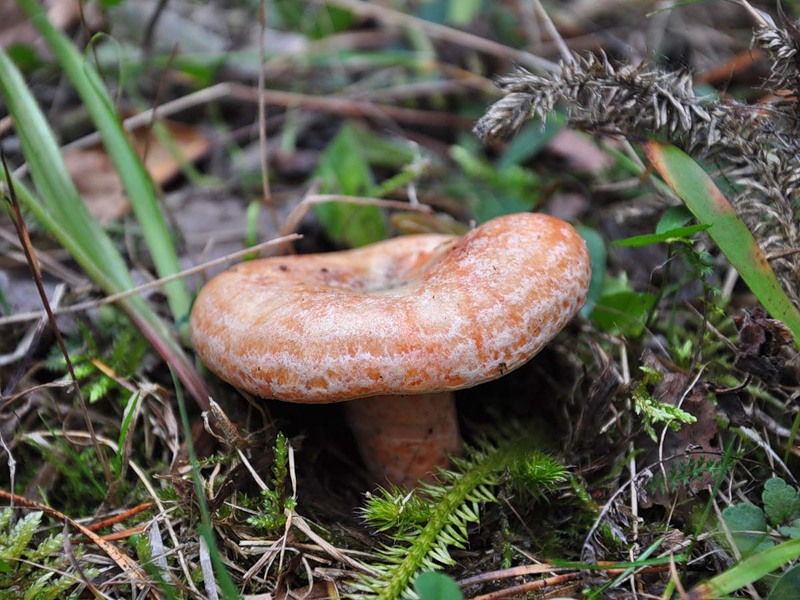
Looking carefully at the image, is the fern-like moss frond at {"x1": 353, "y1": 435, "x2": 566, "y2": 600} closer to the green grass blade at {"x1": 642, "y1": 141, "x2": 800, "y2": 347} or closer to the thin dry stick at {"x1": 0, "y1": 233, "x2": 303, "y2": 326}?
the green grass blade at {"x1": 642, "y1": 141, "x2": 800, "y2": 347}

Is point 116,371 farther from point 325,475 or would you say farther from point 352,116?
point 352,116

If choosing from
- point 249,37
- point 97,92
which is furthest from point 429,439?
point 249,37

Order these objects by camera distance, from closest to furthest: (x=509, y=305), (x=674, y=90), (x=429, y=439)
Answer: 1. (x=509, y=305)
2. (x=674, y=90)
3. (x=429, y=439)

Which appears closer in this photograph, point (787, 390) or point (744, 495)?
point (744, 495)

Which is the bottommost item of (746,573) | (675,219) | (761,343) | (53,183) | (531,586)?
(531,586)

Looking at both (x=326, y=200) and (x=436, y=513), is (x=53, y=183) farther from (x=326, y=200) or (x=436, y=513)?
(x=436, y=513)

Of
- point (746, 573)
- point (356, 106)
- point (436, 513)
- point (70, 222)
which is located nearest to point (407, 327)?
point (436, 513)
